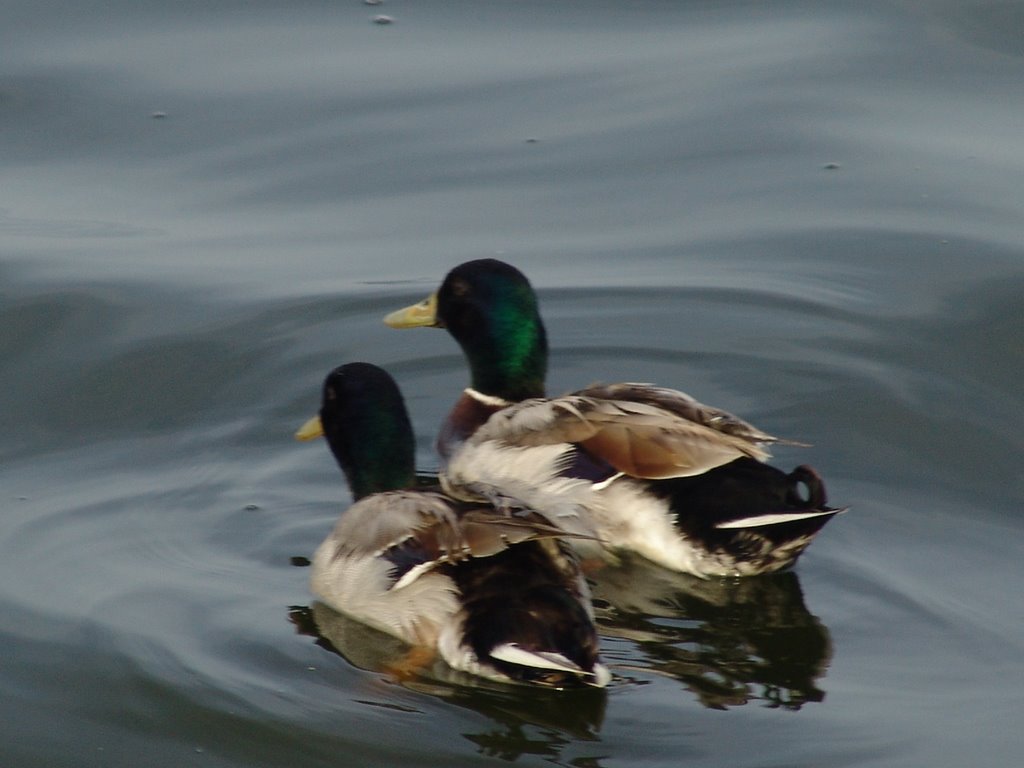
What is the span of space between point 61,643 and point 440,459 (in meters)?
2.39

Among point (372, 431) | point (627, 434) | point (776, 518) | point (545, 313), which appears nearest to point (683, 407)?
point (627, 434)

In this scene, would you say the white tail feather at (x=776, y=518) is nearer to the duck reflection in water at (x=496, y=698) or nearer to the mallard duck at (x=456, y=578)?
the mallard duck at (x=456, y=578)

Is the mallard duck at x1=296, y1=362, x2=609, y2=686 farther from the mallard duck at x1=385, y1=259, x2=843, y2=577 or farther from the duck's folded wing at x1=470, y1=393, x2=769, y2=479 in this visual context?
the duck's folded wing at x1=470, y1=393, x2=769, y2=479

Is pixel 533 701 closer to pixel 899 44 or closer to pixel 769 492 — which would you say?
pixel 769 492

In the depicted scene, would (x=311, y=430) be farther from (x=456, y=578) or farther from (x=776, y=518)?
(x=776, y=518)

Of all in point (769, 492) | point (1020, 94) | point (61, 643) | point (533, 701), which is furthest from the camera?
point (1020, 94)

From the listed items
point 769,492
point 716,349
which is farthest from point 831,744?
point 716,349

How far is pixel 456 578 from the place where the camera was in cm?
660

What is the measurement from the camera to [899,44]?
13266 millimetres

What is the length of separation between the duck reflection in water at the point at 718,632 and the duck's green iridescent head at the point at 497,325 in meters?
1.41

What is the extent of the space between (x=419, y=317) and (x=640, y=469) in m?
1.81

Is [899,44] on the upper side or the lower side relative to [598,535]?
upper

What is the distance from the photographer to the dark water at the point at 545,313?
6.29 meters

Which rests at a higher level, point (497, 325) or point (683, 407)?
point (497, 325)
